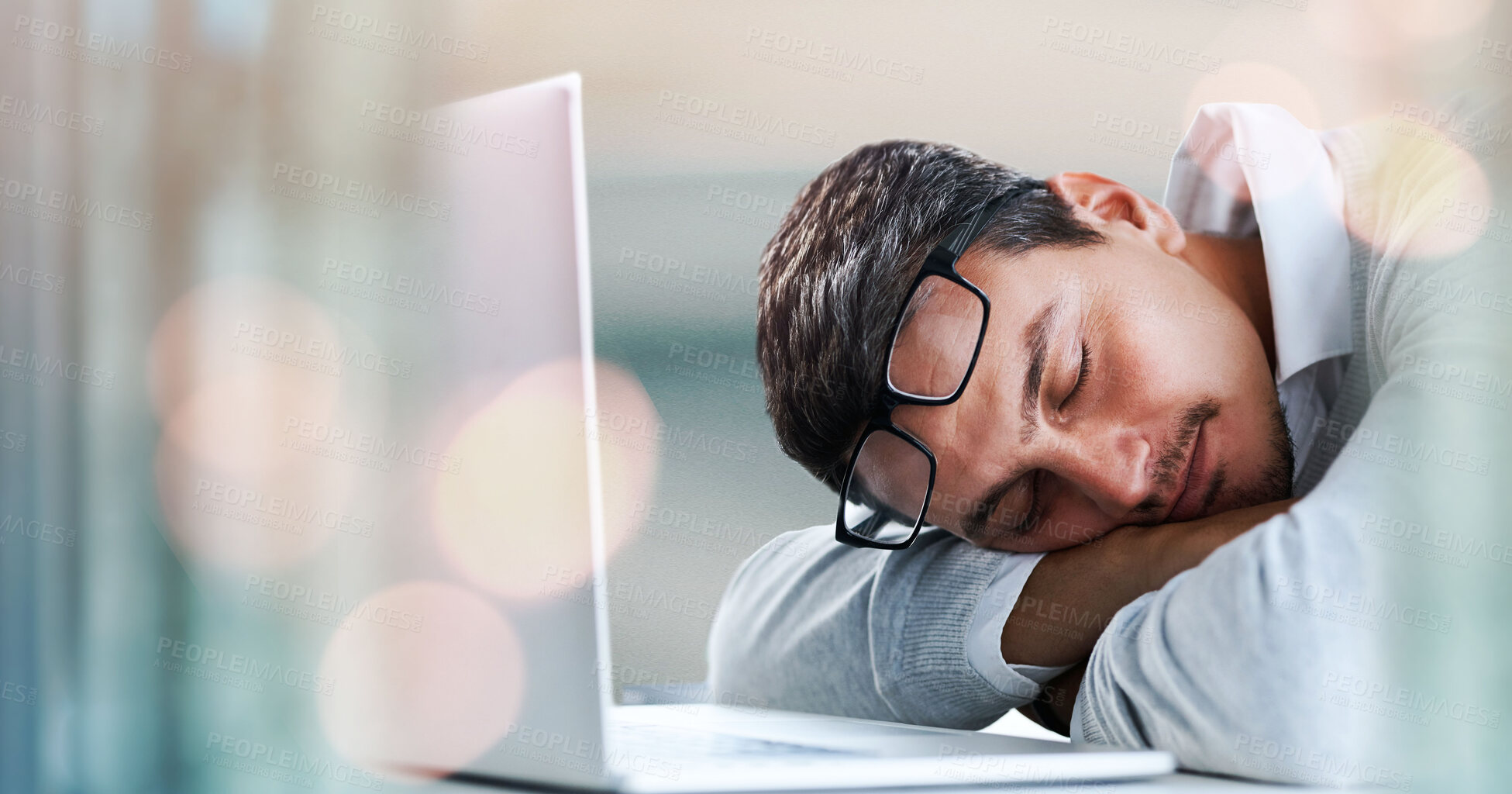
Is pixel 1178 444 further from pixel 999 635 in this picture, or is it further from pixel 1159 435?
pixel 999 635

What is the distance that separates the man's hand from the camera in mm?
560

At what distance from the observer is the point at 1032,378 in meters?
0.61

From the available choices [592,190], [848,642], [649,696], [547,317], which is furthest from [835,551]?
[547,317]

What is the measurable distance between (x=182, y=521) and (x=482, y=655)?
536 millimetres

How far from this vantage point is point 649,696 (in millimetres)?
932

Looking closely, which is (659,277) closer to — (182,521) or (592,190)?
(592,190)

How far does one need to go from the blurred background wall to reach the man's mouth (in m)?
0.23

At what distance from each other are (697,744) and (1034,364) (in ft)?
1.05

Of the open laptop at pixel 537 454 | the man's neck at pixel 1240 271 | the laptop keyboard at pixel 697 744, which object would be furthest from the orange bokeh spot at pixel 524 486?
the man's neck at pixel 1240 271

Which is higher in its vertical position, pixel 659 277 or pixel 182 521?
pixel 659 277

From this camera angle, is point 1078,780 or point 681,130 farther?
point 681,130

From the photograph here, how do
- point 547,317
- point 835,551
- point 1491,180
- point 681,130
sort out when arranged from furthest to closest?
point 681,130, point 835,551, point 1491,180, point 547,317

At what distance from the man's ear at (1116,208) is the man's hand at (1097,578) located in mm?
225

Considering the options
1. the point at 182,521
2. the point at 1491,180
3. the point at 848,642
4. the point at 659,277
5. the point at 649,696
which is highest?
the point at 1491,180
